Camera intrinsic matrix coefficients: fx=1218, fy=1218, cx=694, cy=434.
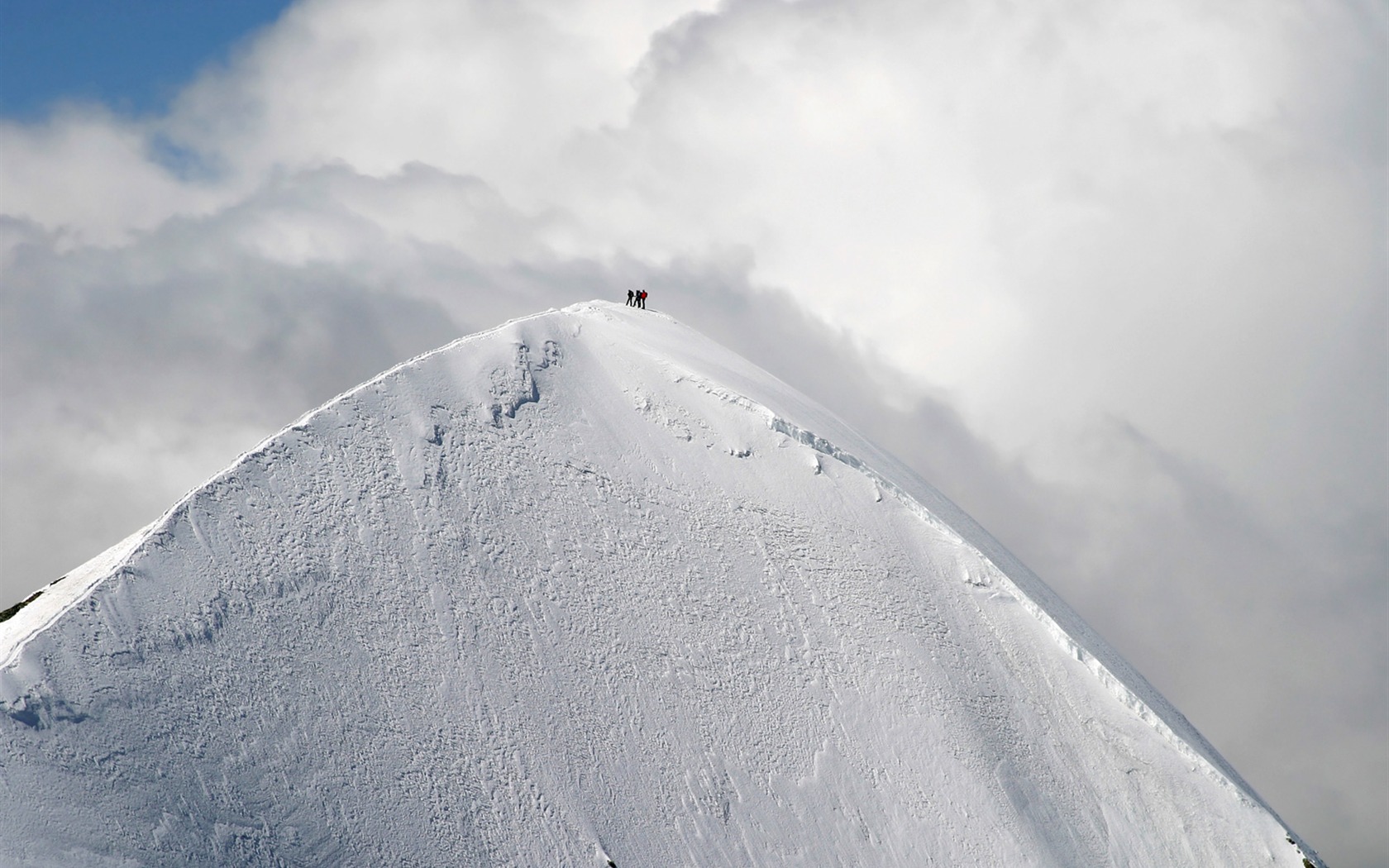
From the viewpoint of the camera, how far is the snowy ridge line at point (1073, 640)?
45.7 m

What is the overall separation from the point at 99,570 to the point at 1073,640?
35127 mm

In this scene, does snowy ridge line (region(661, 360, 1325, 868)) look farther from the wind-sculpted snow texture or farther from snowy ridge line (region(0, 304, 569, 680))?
snowy ridge line (region(0, 304, 569, 680))

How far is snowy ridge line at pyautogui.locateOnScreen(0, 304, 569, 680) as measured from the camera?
33.7 m

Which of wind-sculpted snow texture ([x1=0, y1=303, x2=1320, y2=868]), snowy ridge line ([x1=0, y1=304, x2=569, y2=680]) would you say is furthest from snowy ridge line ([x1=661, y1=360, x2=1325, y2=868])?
snowy ridge line ([x1=0, y1=304, x2=569, y2=680])

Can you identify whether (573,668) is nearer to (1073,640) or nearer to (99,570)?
(99,570)

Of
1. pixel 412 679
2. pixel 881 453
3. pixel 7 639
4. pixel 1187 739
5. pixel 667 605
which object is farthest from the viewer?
pixel 881 453

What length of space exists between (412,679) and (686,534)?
12141mm

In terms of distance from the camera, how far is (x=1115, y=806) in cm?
4362

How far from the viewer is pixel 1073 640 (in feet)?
156

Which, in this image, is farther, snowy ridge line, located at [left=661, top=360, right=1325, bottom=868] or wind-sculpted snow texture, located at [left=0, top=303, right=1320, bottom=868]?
snowy ridge line, located at [left=661, top=360, right=1325, bottom=868]

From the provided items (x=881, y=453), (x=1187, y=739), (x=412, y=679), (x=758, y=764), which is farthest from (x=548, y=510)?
(x=1187, y=739)

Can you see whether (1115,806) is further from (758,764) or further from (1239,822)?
(758,764)

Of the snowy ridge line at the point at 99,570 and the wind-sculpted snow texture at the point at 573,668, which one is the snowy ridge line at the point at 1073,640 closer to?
the wind-sculpted snow texture at the point at 573,668

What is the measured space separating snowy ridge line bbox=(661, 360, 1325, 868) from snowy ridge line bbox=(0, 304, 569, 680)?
15.1 metres
